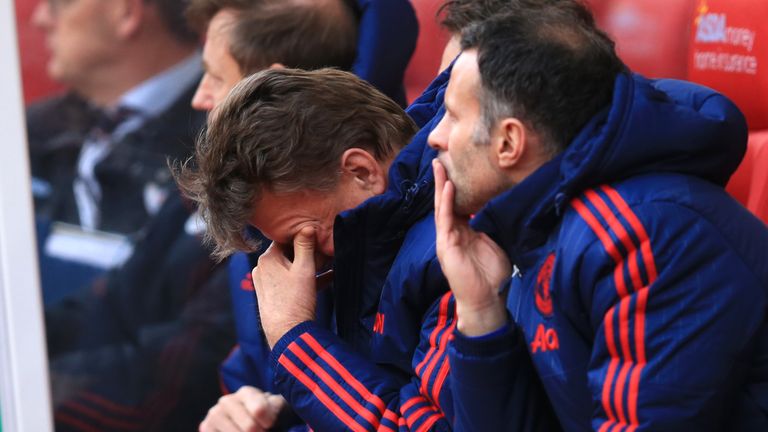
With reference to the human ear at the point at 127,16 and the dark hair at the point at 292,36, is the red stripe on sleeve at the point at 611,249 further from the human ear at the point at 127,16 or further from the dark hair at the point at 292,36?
the human ear at the point at 127,16

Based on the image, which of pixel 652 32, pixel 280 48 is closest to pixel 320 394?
pixel 280 48

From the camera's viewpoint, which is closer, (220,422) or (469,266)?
(469,266)

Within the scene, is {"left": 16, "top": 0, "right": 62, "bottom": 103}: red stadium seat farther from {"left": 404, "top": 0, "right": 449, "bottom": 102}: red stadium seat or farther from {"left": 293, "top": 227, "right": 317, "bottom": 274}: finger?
{"left": 293, "top": 227, "right": 317, "bottom": 274}: finger

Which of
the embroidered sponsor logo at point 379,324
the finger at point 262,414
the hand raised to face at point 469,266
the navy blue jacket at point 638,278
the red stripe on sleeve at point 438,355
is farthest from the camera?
the finger at point 262,414

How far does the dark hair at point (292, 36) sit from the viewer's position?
2.04 meters

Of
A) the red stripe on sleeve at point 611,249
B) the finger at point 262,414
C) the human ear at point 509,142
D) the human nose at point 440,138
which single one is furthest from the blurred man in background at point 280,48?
the red stripe on sleeve at point 611,249

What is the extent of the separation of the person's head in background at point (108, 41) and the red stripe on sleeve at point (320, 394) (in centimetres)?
165

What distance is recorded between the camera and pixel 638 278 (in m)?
1.04

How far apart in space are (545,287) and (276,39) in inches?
41.9

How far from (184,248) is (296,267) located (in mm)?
1503

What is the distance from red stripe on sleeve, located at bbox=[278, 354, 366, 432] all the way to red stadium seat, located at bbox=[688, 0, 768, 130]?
900mm

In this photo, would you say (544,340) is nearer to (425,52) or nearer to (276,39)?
(276,39)

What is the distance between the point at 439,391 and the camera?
1.28 m

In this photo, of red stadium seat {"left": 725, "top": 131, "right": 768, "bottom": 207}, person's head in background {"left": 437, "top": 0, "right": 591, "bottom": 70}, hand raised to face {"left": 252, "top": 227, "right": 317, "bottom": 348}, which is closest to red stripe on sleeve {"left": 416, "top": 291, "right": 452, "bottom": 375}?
hand raised to face {"left": 252, "top": 227, "right": 317, "bottom": 348}
